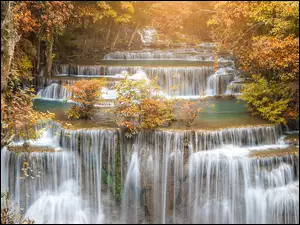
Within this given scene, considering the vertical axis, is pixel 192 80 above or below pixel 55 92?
above

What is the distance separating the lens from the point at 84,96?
13.0 meters

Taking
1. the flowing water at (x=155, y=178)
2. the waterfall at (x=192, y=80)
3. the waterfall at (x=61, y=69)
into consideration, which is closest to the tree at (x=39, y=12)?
the waterfall at (x=61, y=69)

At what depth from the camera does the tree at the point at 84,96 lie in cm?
1293

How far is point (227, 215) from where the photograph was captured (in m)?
11.0

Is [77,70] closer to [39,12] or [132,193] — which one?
[39,12]

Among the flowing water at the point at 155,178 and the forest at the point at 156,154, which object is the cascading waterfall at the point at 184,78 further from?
the flowing water at the point at 155,178

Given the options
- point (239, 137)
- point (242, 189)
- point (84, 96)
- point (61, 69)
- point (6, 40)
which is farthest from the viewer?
point (61, 69)

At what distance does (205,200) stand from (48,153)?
5091 mm

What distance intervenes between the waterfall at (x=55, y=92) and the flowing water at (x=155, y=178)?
5.62 meters

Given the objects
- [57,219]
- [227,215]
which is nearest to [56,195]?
[57,219]

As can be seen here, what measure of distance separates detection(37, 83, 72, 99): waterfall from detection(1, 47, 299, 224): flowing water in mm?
5617

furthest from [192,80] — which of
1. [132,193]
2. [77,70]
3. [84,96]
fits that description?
[132,193]

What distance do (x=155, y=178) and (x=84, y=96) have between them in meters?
4.09

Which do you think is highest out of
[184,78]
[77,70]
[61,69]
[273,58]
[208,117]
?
[61,69]
